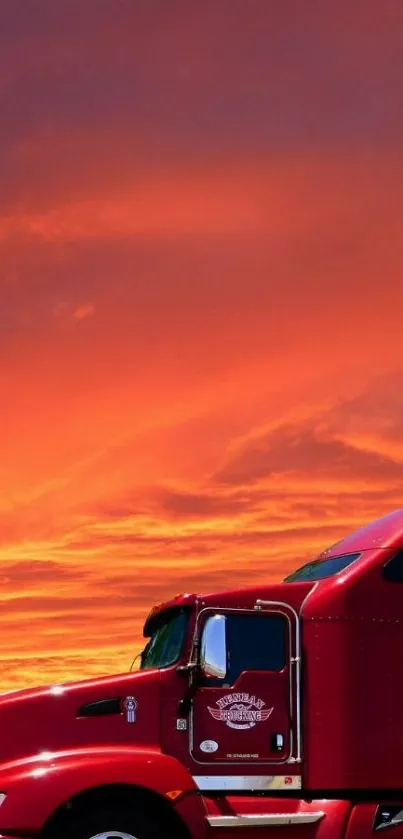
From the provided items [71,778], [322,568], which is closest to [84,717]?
[71,778]

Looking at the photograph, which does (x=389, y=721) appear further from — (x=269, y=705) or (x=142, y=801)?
(x=142, y=801)

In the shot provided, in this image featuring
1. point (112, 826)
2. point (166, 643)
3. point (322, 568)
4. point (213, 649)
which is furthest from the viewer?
point (322, 568)

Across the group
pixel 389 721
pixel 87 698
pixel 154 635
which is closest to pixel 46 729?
pixel 87 698

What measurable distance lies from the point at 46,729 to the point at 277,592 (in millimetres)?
2912

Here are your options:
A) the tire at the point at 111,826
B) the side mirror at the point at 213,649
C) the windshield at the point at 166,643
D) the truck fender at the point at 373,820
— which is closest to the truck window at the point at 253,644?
the side mirror at the point at 213,649

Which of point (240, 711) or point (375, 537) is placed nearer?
point (240, 711)

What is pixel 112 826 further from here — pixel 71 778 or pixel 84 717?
pixel 84 717

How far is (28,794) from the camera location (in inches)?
642

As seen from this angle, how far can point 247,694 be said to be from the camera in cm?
1697

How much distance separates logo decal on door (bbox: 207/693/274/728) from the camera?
55.4ft

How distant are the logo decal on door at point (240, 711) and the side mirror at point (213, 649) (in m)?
0.34

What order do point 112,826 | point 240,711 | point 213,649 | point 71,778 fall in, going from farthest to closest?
point 240,711 → point 213,649 → point 112,826 → point 71,778

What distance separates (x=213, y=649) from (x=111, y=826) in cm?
211

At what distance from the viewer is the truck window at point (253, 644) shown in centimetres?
1697
